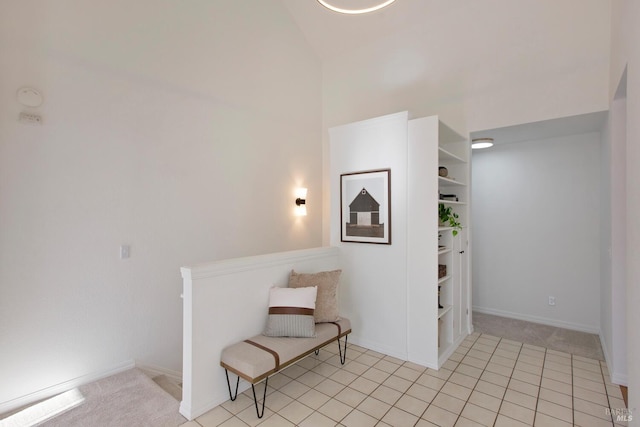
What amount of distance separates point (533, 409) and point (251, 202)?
3376 mm

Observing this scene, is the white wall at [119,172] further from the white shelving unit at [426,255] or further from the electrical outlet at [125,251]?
the white shelving unit at [426,255]

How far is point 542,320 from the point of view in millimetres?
4176

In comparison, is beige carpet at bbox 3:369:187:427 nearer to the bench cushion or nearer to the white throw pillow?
the bench cushion

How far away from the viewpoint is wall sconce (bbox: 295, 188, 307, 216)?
15.0ft

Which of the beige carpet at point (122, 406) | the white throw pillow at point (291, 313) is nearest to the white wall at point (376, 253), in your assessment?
the white throw pillow at point (291, 313)

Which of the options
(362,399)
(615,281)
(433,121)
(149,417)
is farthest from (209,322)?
(615,281)

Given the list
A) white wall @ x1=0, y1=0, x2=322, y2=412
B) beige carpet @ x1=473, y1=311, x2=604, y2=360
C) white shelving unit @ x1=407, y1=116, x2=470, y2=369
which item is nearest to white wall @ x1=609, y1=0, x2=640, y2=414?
white shelving unit @ x1=407, y1=116, x2=470, y2=369

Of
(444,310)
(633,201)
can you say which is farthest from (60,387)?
(633,201)

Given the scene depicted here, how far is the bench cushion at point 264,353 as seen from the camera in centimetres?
216

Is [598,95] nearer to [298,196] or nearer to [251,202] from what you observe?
[298,196]

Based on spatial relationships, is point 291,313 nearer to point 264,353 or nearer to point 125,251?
point 264,353

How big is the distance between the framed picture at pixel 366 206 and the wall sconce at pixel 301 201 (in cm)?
113

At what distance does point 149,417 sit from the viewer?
86.7 inches

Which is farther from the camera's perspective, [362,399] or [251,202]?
[251,202]
